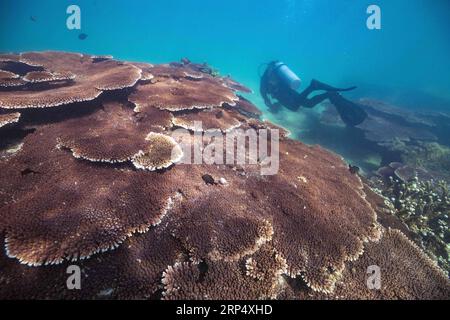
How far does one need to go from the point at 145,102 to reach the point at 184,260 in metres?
3.77

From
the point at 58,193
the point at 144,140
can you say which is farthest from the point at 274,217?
the point at 58,193

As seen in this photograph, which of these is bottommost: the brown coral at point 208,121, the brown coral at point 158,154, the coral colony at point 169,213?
the coral colony at point 169,213

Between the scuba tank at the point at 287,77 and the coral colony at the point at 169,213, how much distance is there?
8382 mm

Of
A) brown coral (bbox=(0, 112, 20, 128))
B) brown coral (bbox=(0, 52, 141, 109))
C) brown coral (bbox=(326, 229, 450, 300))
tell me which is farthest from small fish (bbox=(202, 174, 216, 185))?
brown coral (bbox=(0, 112, 20, 128))

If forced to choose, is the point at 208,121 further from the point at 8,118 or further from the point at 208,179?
the point at 8,118

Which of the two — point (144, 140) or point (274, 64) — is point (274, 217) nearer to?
point (144, 140)

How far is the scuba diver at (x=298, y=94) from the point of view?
11919mm

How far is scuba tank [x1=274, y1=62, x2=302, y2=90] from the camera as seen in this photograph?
1286 cm

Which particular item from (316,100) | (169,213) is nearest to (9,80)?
(169,213)

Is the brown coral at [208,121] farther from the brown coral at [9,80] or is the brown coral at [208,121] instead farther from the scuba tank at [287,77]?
the scuba tank at [287,77]

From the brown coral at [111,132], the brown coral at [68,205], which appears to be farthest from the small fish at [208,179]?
the brown coral at [111,132]

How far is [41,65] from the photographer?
6613 millimetres

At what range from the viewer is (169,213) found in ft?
11.4

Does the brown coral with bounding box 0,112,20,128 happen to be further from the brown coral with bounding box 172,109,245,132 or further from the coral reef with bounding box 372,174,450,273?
the coral reef with bounding box 372,174,450,273
